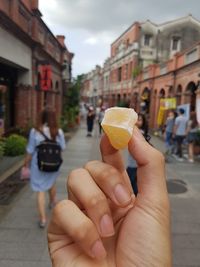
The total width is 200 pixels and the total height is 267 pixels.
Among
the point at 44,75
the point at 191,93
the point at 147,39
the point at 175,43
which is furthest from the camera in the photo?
the point at 147,39

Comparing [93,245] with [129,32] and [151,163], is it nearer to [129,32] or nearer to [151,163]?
[151,163]

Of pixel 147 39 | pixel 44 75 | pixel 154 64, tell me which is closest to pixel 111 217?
pixel 44 75

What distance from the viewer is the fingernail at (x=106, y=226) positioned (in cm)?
130

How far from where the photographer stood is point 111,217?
1394 mm

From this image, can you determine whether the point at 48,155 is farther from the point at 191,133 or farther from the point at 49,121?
the point at 191,133

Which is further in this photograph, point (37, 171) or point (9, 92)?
point (9, 92)

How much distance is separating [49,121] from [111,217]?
12.6ft

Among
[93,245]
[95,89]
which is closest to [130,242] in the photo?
[93,245]

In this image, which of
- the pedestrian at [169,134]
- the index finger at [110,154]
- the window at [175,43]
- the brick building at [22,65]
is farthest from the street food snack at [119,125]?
the window at [175,43]

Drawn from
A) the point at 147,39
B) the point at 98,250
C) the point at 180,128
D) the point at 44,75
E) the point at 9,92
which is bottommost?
the point at 180,128

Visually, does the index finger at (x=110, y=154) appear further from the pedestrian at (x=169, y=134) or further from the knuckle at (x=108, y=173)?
the pedestrian at (x=169, y=134)

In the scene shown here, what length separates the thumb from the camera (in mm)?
1307

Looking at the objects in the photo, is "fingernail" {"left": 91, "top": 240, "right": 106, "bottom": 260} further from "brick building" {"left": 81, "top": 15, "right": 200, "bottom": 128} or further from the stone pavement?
"brick building" {"left": 81, "top": 15, "right": 200, "bottom": 128}

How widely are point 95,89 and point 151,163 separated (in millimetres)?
62675
